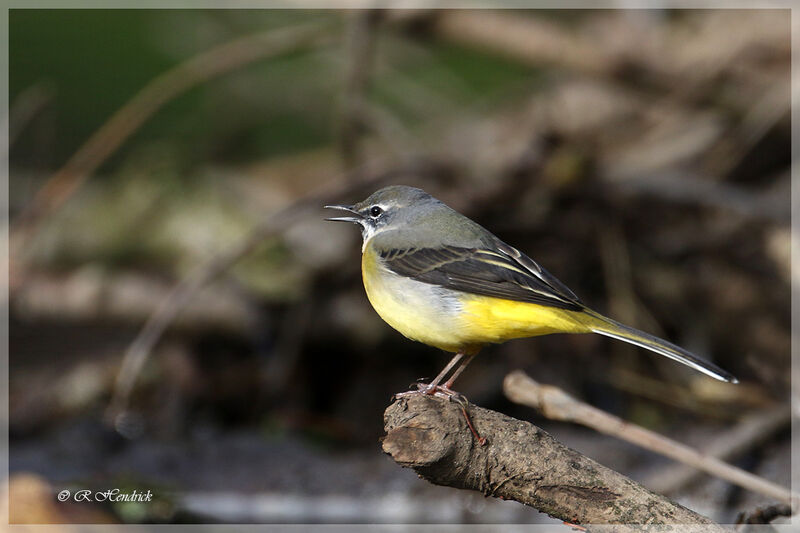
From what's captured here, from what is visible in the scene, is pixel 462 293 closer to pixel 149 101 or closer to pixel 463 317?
pixel 463 317

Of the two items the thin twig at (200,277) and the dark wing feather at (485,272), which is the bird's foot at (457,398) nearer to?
the dark wing feather at (485,272)

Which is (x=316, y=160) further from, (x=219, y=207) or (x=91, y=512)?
(x=91, y=512)

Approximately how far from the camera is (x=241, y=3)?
279 inches

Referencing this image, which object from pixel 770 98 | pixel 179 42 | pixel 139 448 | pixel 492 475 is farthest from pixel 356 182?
pixel 179 42

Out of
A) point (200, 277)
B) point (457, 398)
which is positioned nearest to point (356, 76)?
point (200, 277)

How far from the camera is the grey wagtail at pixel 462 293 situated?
2500mm

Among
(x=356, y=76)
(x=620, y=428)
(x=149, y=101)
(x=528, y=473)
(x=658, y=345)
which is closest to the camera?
(x=528, y=473)

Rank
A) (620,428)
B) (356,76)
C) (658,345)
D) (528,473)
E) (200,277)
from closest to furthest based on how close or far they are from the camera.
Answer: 1. (528,473)
2. (658,345)
3. (620,428)
4. (200,277)
5. (356,76)

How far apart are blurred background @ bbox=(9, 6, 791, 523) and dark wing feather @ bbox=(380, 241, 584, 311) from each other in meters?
1.45

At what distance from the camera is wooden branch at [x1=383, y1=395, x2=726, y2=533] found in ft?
6.31

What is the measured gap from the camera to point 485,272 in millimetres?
2656

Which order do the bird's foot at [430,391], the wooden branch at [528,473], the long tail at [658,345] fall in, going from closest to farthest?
the wooden branch at [528,473] < the long tail at [658,345] < the bird's foot at [430,391]

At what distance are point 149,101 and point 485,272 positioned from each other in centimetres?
336

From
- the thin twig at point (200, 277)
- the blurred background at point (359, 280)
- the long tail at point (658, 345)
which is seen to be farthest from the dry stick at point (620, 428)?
the thin twig at point (200, 277)
